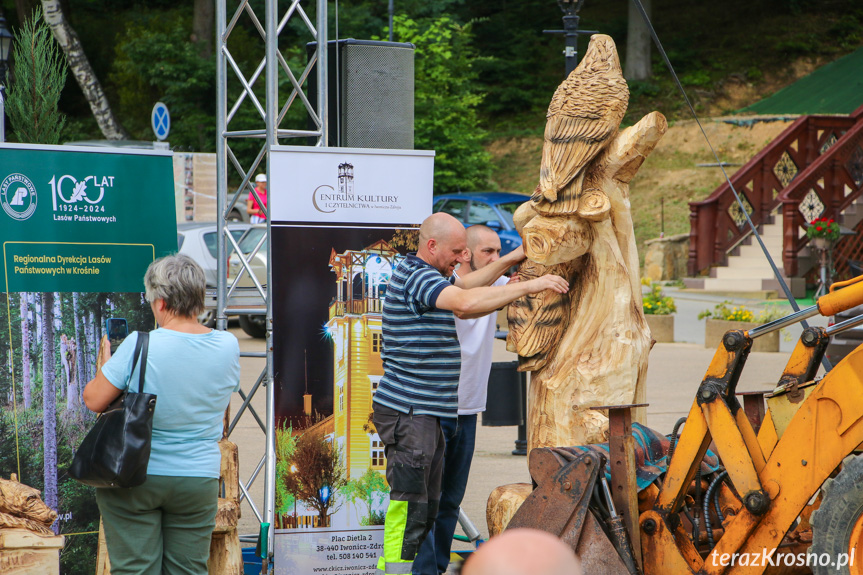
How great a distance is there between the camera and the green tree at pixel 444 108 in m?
22.9

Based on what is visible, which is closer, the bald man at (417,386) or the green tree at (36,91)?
the bald man at (417,386)

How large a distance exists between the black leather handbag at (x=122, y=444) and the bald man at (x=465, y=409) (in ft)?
4.93

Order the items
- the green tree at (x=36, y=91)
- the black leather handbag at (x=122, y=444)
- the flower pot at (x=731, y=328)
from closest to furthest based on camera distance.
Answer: the black leather handbag at (x=122, y=444), the green tree at (x=36, y=91), the flower pot at (x=731, y=328)

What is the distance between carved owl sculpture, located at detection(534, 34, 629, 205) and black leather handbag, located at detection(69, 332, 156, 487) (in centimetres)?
209

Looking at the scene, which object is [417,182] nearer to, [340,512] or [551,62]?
[340,512]

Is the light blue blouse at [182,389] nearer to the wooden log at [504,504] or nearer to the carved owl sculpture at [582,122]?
the wooden log at [504,504]

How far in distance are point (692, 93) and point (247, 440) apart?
2283 centimetres

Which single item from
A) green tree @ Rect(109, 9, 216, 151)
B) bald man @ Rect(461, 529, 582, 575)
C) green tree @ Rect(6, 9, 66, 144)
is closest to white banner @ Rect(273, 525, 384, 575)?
bald man @ Rect(461, 529, 582, 575)

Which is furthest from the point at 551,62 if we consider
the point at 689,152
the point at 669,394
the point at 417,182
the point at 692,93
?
the point at 417,182

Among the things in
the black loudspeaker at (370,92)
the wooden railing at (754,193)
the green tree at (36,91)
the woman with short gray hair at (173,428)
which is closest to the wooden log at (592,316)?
the black loudspeaker at (370,92)

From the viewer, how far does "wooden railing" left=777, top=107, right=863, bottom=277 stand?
52.9 feet

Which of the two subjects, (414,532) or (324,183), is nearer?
(414,532)

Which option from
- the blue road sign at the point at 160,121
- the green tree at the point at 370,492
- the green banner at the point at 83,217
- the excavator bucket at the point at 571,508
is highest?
the blue road sign at the point at 160,121

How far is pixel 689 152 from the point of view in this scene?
24703 millimetres
